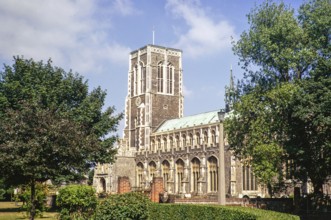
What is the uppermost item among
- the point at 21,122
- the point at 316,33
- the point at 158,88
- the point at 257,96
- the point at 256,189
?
the point at 158,88

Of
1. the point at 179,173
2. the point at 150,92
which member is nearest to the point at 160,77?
the point at 150,92

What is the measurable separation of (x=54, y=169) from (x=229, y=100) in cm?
1321

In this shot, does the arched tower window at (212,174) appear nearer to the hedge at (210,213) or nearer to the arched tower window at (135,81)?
the arched tower window at (135,81)

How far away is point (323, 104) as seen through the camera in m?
22.4

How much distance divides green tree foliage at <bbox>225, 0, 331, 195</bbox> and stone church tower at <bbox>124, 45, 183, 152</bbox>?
146ft

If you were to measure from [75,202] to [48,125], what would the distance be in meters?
3.88

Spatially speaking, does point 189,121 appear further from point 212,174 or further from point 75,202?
point 75,202

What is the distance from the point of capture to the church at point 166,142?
55625mm

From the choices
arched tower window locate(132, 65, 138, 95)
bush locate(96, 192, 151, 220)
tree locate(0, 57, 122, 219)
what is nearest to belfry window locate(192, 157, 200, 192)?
arched tower window locate(132, 65, 138, 95)

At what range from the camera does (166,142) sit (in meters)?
69.4

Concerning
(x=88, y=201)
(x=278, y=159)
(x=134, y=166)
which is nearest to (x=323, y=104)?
(x=278, y=159)

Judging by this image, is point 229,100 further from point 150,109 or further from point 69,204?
point 150,109

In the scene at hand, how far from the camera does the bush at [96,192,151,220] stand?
1702cm

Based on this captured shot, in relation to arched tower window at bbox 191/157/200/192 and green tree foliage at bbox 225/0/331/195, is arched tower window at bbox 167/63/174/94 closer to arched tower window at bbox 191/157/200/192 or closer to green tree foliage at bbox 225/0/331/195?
arched tower window at bbox 191/157/200/192
